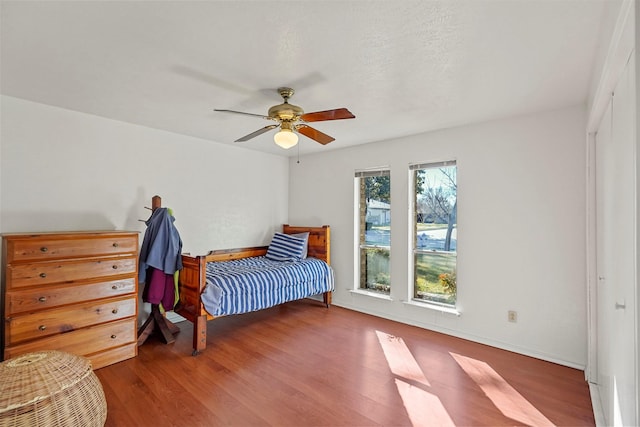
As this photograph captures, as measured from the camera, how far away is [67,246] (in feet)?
8.37

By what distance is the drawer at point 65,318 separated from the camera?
2.29 meters

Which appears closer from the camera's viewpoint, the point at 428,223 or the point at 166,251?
the point at 166,251

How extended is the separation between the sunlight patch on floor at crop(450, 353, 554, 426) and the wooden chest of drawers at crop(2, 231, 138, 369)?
307cm

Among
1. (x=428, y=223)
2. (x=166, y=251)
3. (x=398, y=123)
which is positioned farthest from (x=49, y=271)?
(x=428, y=223)

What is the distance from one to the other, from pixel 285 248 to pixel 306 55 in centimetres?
302

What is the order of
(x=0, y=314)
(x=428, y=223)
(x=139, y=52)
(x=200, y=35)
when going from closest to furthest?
(x=200, y=35) < (x=139, y=52) < (x=0, y=314) < (x=428, y=223)

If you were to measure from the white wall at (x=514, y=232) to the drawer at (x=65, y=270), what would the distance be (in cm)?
305

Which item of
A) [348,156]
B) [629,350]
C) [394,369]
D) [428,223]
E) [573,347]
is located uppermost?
[348,156]

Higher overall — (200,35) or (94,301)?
(200,35)

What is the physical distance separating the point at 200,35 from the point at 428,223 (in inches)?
122

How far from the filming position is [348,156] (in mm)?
4508

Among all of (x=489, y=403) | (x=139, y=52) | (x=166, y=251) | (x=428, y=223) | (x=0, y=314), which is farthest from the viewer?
(x=428, y=223)

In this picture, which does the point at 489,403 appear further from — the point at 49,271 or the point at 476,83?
the point at 49,271

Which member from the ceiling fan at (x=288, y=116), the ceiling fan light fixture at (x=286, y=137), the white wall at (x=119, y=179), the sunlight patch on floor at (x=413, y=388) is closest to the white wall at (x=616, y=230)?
the sunlight patch on floor at (x=413, y=388)
